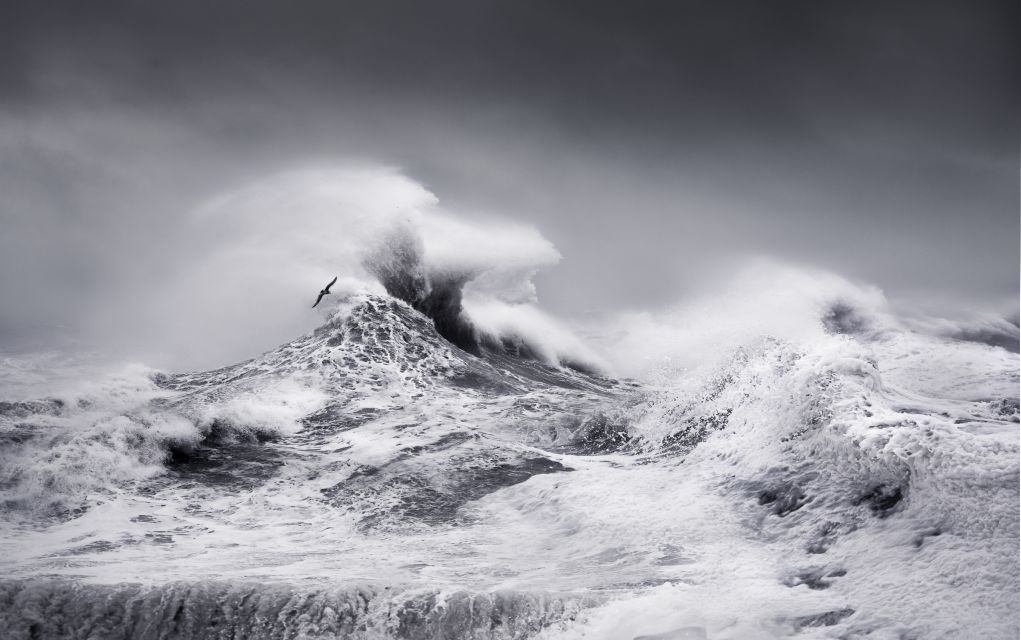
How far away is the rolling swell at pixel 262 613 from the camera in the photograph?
24.0 feet

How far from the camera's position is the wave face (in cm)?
725

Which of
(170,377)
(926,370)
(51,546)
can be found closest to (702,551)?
(51,546)

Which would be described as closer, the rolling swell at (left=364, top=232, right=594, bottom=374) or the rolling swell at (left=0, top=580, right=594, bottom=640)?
the rolling swell at (left=0, top=580, right=594, bottom=640)

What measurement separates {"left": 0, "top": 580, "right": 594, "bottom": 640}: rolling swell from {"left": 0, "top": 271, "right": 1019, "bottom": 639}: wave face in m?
0.02

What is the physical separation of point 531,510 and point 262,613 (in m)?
5.77

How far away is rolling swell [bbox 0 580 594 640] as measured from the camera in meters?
7.30

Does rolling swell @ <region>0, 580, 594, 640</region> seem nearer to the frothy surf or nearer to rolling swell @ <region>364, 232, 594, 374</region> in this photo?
the frothy surf

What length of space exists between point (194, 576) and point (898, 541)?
27.5 ft

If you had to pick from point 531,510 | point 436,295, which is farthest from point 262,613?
point 436,295

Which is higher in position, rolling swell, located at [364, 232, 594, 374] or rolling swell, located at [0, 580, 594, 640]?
rolling swell, located at [364, 232, 594, 374]

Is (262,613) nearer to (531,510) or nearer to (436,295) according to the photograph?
(531,510)

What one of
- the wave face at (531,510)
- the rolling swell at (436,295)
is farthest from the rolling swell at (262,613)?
the rolling swell at (436,295)

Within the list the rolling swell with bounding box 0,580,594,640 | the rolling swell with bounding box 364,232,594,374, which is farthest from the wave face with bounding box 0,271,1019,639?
the rolling swell with bounding box 364,232,594,374

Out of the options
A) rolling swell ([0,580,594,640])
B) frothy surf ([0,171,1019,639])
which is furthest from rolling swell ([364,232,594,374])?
rolling swell ([0,580,594,640])
